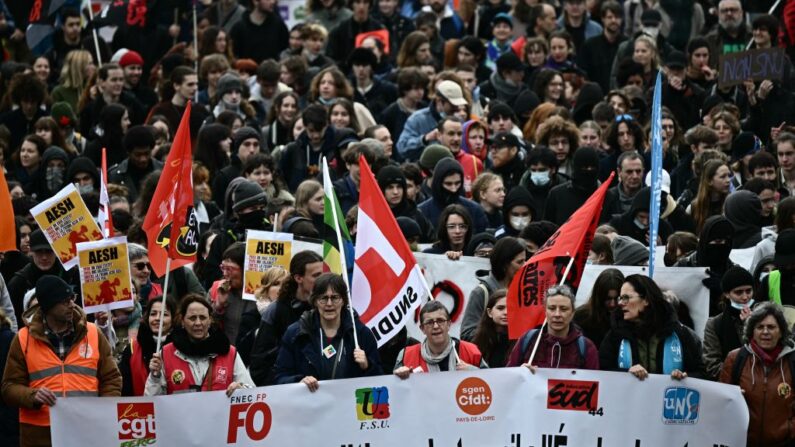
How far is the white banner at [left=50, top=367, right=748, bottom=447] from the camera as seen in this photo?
13133 mm

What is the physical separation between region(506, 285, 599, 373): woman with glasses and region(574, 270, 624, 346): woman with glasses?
0.64 meters

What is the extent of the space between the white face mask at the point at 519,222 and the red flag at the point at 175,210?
3340mm

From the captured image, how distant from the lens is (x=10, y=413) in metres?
14.4

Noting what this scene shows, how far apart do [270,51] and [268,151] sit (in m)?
4.66

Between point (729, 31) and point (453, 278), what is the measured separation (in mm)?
7864

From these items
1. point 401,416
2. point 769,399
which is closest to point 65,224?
point 401,416

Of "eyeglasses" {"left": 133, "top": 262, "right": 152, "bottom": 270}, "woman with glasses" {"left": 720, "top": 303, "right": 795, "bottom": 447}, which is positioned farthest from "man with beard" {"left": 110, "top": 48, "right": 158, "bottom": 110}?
"woman with glasses" {"left": 720, "top": 303, "right": 795, "bottom": 447}

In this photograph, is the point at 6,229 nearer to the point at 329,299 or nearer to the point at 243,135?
the point at 329,299

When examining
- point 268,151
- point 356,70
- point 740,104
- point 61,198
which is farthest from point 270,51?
point 61,198

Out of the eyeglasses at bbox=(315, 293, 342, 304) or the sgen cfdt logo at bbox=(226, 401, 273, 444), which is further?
the eyeglasses at bbox=(315, 293, 342, 304)

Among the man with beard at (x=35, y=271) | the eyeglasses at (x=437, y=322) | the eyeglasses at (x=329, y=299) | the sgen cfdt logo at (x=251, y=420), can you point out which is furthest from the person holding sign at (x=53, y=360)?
the eyeglasses at (x=437, y=322)

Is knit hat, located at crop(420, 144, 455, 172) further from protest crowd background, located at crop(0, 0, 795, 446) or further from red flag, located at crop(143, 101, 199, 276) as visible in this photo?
red flag, located at crop(143, 101, 199, 276)

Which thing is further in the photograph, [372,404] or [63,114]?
[63,114]

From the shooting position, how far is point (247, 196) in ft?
54.3
